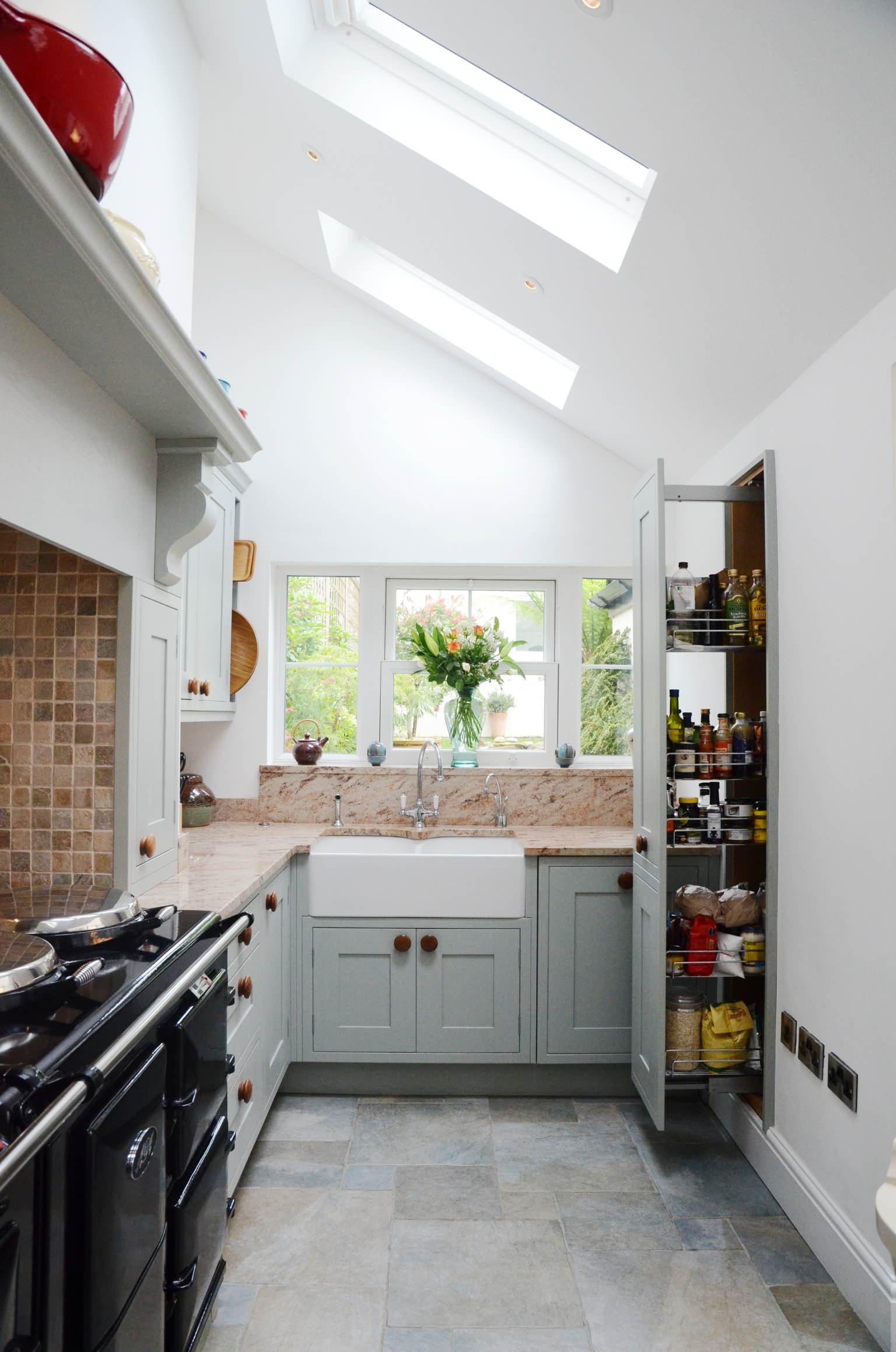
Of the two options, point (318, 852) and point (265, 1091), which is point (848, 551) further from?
point (265, 1091)

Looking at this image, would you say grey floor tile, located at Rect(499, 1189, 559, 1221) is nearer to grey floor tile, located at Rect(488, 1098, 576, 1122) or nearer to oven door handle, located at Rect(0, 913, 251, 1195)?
grey floor tile, located at Rect(488, 1098, 576, 1122)

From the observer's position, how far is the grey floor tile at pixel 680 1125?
270 cm

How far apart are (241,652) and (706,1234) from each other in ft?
8.46

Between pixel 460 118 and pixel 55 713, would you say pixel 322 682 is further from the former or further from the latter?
pixel 460 118

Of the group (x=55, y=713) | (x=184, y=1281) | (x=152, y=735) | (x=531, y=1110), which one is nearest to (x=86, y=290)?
(x=55, y=713)

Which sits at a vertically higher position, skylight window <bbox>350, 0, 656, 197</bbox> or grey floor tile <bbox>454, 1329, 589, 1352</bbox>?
skylight window <bbox>350, 0, 656, 197</bbox>

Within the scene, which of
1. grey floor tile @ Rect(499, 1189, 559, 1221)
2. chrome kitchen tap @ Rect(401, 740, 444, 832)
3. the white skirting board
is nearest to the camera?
the white skirting board

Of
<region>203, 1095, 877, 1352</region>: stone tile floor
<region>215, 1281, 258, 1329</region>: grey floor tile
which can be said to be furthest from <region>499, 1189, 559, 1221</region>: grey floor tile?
<region>215, 1281, 258, 1329</region>: grey floor tile

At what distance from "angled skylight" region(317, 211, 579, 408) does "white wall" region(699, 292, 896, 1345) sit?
4.21 feet

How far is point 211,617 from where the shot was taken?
3.25m

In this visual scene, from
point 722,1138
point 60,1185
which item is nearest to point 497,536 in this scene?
point 722,1138

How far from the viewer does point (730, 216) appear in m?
1.98

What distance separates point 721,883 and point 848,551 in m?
1.44

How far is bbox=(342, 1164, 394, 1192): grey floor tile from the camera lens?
2.39 m
